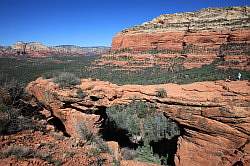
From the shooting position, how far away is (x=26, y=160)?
242 inches

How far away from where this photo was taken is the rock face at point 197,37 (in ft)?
99.4

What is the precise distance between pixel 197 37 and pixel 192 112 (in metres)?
24.3

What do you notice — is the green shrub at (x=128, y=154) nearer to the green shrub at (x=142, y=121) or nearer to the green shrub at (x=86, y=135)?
the green shrub at (x=86, y=135)

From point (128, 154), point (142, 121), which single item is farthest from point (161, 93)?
point (128, 154)

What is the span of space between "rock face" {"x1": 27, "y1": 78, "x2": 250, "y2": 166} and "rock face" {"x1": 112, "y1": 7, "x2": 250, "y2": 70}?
13.6m

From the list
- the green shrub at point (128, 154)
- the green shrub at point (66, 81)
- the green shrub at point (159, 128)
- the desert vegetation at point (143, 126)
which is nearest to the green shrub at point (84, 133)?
the green shrub at point (128, 154)

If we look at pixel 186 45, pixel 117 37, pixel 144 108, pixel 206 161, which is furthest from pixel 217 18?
pixel 206 161

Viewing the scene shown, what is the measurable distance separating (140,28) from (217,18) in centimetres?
1065

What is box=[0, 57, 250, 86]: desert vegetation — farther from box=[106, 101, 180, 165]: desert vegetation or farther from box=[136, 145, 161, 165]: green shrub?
box=[136, 145, 161, 165]: green shrub

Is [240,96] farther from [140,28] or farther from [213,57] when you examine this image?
[140,28]

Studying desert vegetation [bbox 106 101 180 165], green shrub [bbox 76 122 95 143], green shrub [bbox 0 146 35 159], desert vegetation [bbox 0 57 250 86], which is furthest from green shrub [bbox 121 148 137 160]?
green shrub [bbox 0 146 35 159]

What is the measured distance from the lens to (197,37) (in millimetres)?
34250

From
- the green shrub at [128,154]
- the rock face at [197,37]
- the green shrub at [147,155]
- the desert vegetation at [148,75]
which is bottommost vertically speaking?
the green shrub at [147,155]

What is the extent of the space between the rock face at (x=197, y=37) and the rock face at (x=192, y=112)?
13567 millimetres
